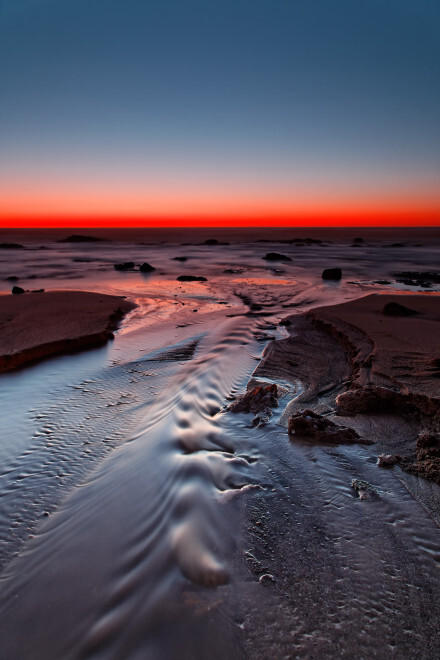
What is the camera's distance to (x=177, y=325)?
729 cm

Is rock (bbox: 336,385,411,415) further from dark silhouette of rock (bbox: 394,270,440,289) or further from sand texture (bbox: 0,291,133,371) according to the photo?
dark silhouette of rock (bbox: 394,270,440,289)

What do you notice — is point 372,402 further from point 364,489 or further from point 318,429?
point 364,489

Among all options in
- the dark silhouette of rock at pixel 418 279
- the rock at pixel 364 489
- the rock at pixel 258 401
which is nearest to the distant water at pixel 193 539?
the rock at pixel 364 489

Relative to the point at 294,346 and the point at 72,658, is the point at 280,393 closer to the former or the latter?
the point at 294,346

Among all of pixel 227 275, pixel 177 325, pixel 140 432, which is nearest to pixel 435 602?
pixel 140 432

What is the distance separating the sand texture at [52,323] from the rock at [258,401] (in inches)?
125

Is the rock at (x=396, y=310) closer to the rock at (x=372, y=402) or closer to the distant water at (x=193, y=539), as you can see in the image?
the rock at (x=372, y=402)

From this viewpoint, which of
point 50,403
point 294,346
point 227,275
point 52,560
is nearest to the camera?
point 52,560

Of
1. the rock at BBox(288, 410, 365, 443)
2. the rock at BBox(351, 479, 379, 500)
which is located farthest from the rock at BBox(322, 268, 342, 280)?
the rock at BBox(351, 479, 379, 500)

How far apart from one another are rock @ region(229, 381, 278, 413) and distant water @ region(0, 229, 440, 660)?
0.15 m

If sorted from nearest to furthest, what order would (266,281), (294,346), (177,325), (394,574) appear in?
(394,574) → (294,346) → (177,325) → (266,281)

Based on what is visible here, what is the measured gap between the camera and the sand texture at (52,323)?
5219 mm

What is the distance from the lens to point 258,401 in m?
3.61

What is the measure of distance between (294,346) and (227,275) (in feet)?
34.5
